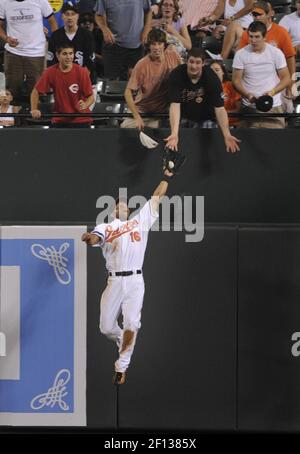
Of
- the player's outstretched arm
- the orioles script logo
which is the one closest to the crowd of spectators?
the orioles script logo

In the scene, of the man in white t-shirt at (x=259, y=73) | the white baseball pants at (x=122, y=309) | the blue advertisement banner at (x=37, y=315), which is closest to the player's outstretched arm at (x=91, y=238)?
the blue advertisement banner at (x=37, y=315)

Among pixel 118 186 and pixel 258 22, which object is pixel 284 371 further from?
pixel 258 22

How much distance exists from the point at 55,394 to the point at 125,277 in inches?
48.5

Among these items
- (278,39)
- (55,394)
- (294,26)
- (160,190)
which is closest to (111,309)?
(55,394)

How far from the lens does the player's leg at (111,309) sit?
380 inches

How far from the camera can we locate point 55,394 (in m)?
9.77

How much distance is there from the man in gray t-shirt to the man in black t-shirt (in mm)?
2390

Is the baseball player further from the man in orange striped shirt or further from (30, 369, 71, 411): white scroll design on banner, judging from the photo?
the man in orange striped shirt

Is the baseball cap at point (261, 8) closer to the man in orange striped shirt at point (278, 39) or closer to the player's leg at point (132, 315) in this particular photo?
the man in orange striped shirt at point (278, 39)

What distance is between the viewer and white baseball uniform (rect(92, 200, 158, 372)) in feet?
31.5

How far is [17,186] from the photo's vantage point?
10.1 metres

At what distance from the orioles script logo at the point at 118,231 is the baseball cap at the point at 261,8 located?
122 inches

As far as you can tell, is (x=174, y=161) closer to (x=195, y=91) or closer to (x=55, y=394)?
(x=195, y=91)

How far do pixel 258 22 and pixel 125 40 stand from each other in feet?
7.52
